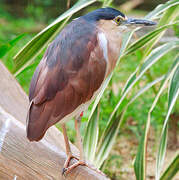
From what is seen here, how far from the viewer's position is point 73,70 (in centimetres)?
150

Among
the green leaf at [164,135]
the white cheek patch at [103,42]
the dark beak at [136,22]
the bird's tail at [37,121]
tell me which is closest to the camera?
the bird's tail at [37,121]

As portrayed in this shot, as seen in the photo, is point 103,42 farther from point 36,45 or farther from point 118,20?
point 36,45

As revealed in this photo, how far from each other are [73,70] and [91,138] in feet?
1.87

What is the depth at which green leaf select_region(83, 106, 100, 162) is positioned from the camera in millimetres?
1938

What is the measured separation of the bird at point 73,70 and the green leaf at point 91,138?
0.32 m

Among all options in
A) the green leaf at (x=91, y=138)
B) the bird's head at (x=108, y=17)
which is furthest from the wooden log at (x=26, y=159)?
the bird's head at (x=108, y=17)

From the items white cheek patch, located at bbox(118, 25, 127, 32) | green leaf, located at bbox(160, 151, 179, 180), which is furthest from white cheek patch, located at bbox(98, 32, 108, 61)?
green leaf, located at bbox(160, 151, 179, 180)

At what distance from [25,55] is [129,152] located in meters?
1.44

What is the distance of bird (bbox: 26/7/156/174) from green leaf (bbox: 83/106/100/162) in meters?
0.32

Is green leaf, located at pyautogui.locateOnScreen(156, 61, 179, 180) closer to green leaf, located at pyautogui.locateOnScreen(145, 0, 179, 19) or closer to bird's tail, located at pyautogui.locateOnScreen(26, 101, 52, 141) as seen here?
green leaf, located at pyautogui.locateOnScreen(145, 0, 179, 19)

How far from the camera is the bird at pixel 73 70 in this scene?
4.86 ft

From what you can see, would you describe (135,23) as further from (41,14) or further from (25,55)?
(41,14)

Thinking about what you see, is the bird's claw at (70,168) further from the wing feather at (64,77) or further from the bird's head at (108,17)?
the bird's head at (108,17)

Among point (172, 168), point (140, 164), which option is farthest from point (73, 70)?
point (172, 168)
